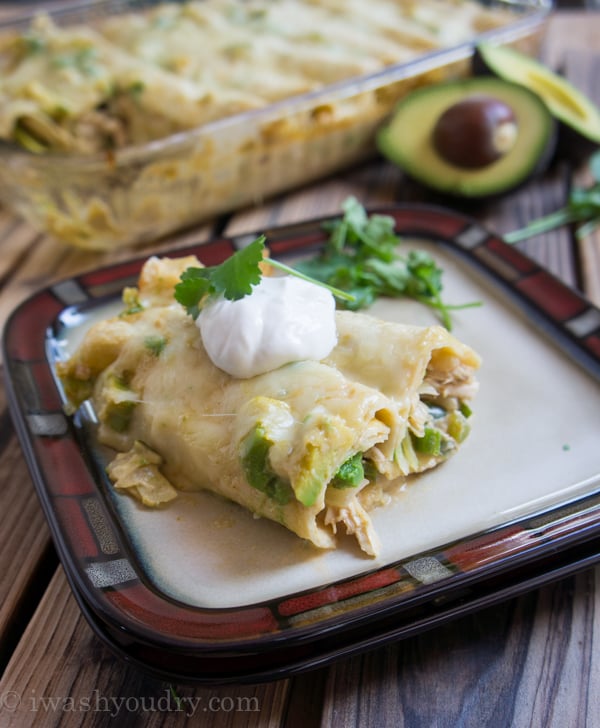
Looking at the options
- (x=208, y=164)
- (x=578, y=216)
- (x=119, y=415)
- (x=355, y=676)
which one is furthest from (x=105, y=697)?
(x=578, y=216)

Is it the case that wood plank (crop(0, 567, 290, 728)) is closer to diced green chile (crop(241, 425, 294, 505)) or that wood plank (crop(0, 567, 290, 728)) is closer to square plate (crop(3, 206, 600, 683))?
square plate (crop(3, 206, 600, 683))

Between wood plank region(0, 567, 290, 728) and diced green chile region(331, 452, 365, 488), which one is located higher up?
diced green chile region(331, 452, 365, 488)

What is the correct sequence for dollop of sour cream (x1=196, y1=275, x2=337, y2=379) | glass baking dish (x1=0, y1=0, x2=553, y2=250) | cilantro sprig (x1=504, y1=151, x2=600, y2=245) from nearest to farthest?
dollop of sour cream (x1=196, y1=275, x2=337, y2=379) < glass baking dish (x1=0, y1=0, x2=553, y2=250) < cilantro sprig (x1=504, y1=151, x2=600, y2=245)

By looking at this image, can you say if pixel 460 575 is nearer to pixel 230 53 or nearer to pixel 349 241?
pixel 349 241

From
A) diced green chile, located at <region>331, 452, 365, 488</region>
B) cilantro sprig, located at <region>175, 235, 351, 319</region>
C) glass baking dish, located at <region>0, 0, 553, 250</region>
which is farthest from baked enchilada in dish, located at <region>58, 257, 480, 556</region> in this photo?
glass baking dish, located at <region>0, 0, 553, 250</region>

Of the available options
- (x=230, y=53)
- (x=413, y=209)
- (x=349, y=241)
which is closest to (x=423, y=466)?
(x=349, y=241)

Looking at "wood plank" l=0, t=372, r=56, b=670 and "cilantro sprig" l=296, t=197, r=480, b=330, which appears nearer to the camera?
"wood plank" l=0, t=372, r=56, b=670

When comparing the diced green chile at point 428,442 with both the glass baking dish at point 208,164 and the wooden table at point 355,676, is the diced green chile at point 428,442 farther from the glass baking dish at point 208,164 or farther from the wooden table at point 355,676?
the glass baking dish at point 208,164
